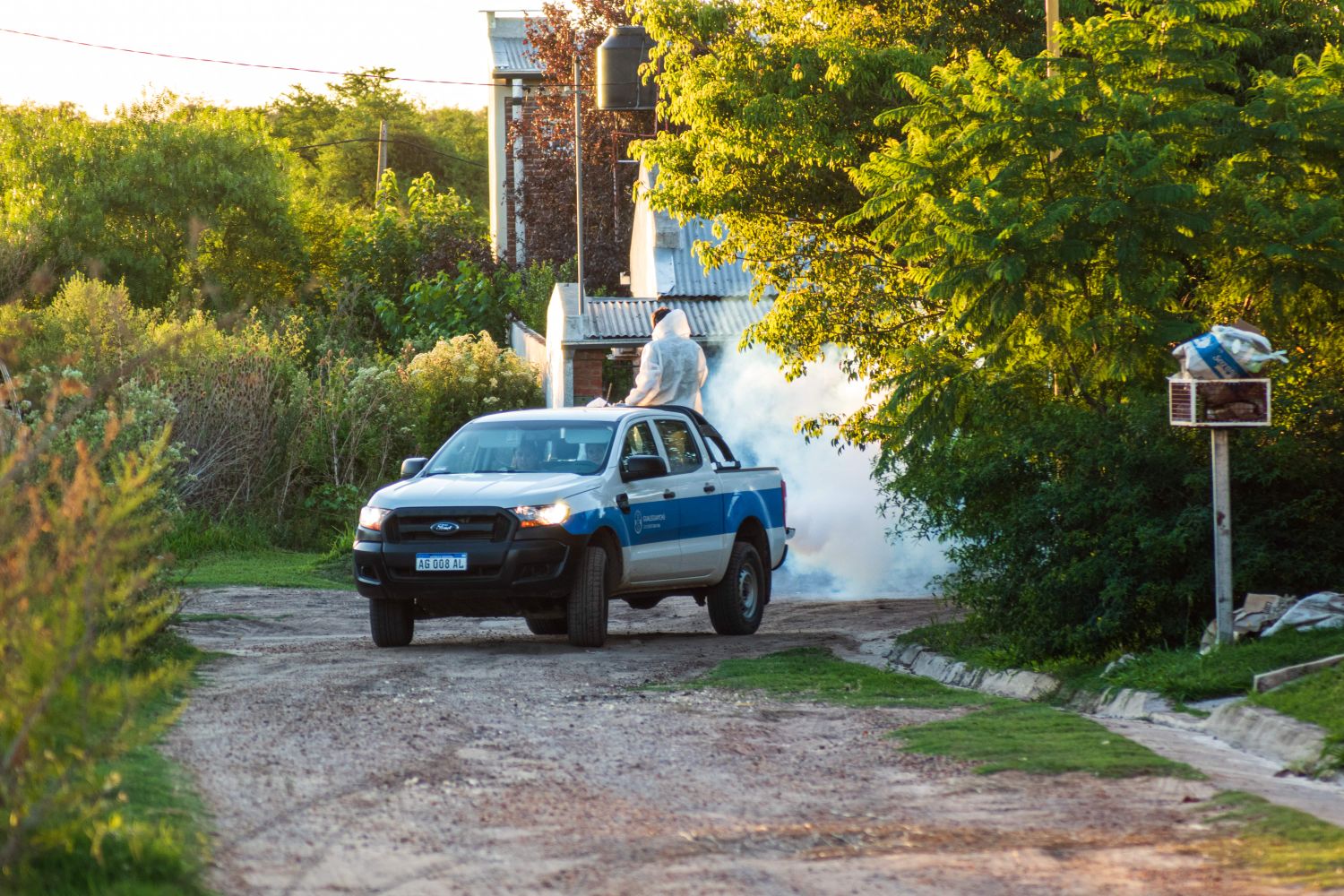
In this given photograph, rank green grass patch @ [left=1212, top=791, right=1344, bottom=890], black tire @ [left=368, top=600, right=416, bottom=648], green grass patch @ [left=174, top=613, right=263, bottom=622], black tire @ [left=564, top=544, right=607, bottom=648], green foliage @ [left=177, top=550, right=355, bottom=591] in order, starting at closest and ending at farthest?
green grass patch @ [left=1212, top=791, right=1344, bottom=890] → black tire @ [left=564, top=544, right=607, bottom=648] → black tire @ [left=368, top=600, right=416, bottom=648] → green grass patch @ [left=174, top=613, right=263, bottom=622] → green foliage @ [left=177, top=550, right=355, bottom=591]

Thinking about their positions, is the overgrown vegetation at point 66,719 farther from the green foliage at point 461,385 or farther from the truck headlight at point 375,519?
the green foliage at point 461,385

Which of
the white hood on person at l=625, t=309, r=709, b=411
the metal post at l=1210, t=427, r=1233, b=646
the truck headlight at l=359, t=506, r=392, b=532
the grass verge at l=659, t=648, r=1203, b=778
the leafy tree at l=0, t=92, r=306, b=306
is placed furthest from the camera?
the leafy tree at l=0, t=92, r=306, b=306

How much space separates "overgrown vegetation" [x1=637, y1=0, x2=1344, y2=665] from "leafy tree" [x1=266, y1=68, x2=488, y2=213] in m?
64.9

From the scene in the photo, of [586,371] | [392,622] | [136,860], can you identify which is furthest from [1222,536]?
[586,371]

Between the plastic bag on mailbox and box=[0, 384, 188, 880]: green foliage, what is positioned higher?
the plastic bag on mailbox

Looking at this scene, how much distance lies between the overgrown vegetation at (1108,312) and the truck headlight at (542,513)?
2.87 meters

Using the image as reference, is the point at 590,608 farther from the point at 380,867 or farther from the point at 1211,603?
the point at 380,867

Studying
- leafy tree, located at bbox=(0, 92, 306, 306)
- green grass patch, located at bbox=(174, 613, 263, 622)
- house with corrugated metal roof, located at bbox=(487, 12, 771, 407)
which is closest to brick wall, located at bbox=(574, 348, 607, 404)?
house with corrugated metal roof, located at bbox=(487, 12, 771, 407)

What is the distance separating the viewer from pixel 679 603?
68.5ft

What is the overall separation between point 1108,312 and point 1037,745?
5.52 metres

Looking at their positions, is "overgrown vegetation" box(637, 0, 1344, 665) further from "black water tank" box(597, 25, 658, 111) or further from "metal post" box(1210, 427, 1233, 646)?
"black water tank" box(597, 25, 658, 111)

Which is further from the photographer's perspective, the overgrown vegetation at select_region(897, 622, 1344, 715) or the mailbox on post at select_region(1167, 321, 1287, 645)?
the mailbox on post at select_region(1167, 321, 1287, 645)

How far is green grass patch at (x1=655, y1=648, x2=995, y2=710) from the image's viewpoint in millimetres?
11219

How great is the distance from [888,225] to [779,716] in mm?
5949
